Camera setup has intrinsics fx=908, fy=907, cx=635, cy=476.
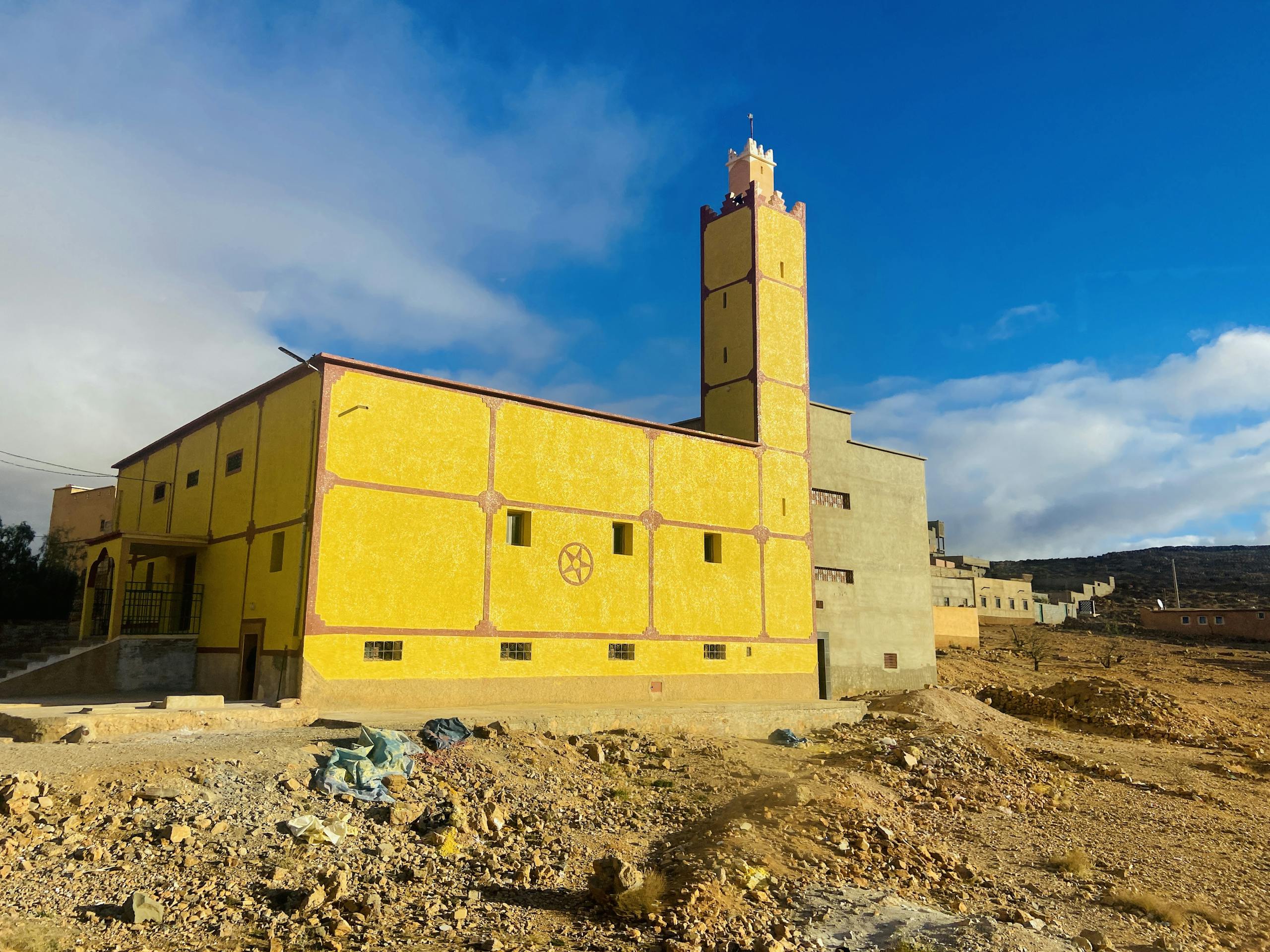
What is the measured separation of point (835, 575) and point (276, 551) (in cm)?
1861

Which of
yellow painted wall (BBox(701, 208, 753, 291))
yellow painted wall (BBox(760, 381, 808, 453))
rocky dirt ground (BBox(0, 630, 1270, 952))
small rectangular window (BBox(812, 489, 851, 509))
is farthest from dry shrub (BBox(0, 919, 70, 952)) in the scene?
yellow painted wall (BBox(701, 208, 753, 291))

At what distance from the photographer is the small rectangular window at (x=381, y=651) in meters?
19.8

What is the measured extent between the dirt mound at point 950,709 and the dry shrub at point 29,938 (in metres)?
22.0

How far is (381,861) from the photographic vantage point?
10.9 metres

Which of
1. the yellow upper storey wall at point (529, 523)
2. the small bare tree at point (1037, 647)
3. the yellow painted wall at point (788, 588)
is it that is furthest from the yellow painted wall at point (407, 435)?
the small bare tree at point (1037, 647)

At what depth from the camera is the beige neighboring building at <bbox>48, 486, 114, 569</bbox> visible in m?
40.7

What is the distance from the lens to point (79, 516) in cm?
4334

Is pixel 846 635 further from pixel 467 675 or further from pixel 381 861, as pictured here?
pixel 381 861

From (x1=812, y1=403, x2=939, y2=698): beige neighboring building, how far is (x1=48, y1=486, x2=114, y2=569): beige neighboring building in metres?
30.9

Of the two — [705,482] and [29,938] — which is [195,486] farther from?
[29,938]

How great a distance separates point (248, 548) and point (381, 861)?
13057 mm

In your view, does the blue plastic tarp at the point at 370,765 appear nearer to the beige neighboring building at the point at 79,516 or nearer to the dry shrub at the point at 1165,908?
the dry shrub at the point at 1165,908

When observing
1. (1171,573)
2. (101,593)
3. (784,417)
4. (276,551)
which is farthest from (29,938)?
(1171,573)

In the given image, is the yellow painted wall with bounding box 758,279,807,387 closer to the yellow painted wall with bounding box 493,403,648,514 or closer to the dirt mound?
the yellow painted wall with bounding box 493,403,648,514
